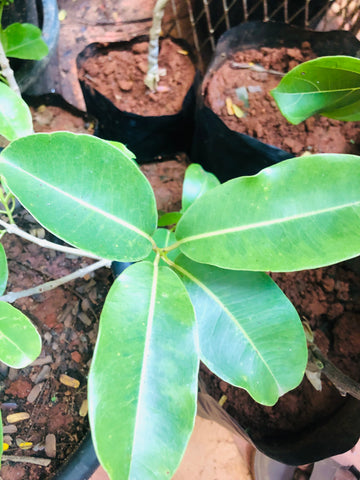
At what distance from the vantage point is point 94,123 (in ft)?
4.08

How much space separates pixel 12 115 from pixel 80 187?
0.81ft

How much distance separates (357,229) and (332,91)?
0.36 metres

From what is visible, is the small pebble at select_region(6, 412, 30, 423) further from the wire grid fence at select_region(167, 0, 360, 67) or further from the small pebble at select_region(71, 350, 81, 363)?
the wire grid fence at select_region(167, 0, 360, 67)

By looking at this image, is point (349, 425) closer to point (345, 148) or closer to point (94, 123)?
point (345, 148)

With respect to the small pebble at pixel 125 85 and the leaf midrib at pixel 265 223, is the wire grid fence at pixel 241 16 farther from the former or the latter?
the leaf midrib at pixel 265 223

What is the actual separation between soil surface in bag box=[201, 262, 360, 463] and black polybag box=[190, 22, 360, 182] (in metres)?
0.40

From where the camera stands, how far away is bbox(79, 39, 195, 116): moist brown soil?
134cm

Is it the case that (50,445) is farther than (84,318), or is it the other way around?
(84,318)

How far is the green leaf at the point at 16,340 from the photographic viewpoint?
55cm

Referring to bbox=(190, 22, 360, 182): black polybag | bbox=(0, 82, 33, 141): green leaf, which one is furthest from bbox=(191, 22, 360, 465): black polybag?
bbox=(0, 82, 33, 141): green leaf

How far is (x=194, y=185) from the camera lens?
2.98 feet

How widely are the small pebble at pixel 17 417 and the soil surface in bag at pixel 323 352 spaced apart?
1.58 feet

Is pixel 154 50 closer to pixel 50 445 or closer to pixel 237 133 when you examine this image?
pixel 237 133

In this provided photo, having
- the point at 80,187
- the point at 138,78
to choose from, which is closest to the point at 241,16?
the point at 138,78
